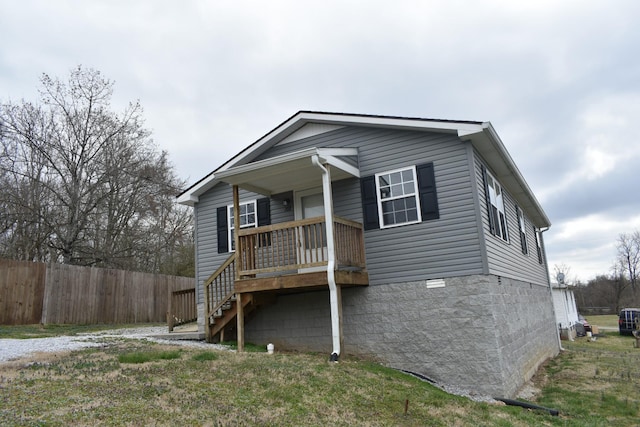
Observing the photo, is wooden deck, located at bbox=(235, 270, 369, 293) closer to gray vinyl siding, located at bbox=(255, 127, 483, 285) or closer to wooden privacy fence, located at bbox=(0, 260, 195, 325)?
gray vinyl siding, located at bbox=(255, 127, 483, 285)

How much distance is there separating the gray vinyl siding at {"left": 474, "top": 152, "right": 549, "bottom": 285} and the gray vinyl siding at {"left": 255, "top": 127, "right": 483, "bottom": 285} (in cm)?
36

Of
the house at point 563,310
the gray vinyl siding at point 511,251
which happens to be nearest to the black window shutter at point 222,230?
the gray vinyl siding at point 511,251

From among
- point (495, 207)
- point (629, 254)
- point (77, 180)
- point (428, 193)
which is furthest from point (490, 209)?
point (629, 254)

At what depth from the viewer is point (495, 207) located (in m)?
9.82

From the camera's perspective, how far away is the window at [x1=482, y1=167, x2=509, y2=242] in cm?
913

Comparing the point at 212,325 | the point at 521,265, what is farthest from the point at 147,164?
the point at 521,265

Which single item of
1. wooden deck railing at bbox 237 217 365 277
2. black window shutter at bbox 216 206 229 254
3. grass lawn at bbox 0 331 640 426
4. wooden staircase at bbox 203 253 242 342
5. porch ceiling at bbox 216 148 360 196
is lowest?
grass lawn at bbox 0 331 640 426

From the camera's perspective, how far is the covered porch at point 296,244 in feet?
27.5

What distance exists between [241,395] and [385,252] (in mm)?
4548

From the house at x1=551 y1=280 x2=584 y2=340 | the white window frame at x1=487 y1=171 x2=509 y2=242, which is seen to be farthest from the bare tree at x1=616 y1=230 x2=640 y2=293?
the white window frame at x1=487 y1=171 x2=509 y2=242

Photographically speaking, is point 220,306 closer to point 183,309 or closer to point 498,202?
point 183,309

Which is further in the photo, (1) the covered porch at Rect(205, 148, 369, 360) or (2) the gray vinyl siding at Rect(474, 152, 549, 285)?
(2) the gray vinyl siding at Rect(474, 152, 549, 285)

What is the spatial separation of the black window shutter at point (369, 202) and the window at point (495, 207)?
7.33 ft

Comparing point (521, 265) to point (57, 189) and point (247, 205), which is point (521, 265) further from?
point (57, 189)
